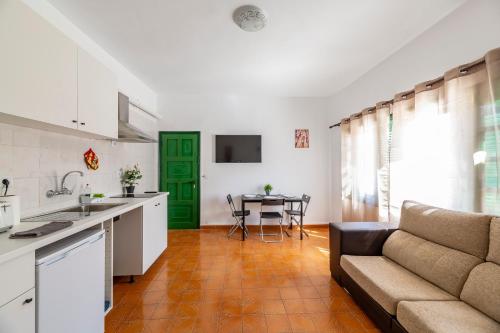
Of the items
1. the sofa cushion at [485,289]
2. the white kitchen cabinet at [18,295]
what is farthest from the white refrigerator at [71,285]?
the sofa cushion at [485,289]

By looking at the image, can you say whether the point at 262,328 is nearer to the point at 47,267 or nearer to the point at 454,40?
the point at 47,267

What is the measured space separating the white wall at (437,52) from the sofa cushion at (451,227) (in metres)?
1.41

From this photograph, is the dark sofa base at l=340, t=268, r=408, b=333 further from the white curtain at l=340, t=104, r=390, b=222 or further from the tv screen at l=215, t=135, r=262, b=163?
the tv screen at l=215, t=135, r=262, b=163

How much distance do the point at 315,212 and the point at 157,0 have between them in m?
4.55

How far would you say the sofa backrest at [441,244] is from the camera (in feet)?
5.28

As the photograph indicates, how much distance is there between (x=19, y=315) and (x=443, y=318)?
2270mm

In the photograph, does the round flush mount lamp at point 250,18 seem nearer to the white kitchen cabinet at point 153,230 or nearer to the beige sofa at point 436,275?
Result: the white kitchen cabinet at point 153,230

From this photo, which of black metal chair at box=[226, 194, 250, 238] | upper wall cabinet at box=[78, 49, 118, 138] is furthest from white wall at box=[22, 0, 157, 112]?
black metal chair at box=[226, 194, 250, 238]

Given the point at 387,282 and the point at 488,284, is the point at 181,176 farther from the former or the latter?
the point at 488,284

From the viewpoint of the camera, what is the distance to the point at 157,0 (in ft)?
6.72

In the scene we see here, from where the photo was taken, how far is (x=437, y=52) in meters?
2.36

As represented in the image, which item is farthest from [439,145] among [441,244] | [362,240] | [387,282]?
[387,282]

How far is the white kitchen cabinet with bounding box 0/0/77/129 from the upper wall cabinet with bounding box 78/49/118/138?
90 millimetres

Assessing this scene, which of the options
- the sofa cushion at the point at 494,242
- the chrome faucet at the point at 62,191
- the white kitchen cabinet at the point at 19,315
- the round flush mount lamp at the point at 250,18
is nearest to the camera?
the white kitchen cabinet at the point at 19,315
